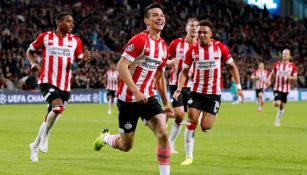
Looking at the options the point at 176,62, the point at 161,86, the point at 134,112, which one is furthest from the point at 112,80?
the point at 134,112

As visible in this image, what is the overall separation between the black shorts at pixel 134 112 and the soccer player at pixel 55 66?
A: 2.99m

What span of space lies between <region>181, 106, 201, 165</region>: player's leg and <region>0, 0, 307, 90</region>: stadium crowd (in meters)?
28.0

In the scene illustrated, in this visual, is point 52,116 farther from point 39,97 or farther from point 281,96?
point 39,97

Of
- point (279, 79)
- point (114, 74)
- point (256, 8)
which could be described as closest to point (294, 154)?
point (279, 79)

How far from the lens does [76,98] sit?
45.9 metres

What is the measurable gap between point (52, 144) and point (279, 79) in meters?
11.9

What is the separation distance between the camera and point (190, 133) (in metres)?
13.4

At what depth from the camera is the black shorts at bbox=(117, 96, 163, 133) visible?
996cm

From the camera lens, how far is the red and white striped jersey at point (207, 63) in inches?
536

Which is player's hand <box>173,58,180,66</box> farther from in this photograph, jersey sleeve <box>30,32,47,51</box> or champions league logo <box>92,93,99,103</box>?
champions league logo <box>92,93,99,103</box>

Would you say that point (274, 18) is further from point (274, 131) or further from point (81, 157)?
point (81, 157)

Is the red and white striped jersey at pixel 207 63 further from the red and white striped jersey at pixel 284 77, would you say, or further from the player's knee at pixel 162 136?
the red and white striped jersey at pixel 284 77

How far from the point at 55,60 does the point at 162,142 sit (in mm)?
4589

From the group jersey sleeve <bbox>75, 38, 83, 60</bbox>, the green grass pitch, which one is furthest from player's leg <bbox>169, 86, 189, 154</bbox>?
jersey sleeve <bbox>75, 38, 83, 60</bbox>
